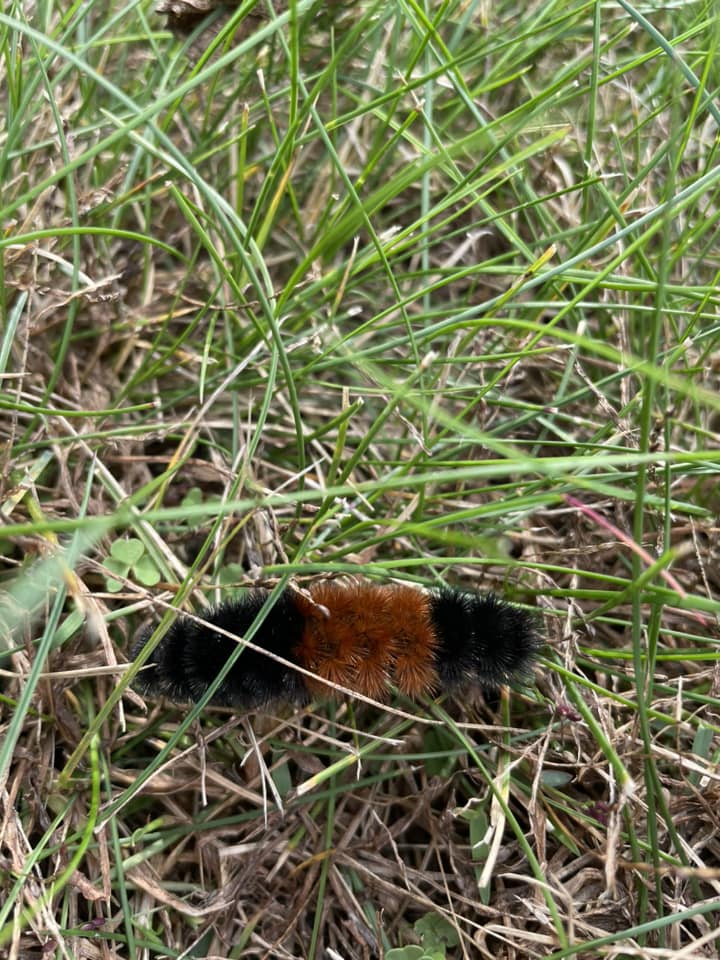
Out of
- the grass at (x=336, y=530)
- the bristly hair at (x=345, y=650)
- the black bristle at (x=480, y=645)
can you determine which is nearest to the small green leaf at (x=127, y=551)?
the grass at (x=336, y=530)

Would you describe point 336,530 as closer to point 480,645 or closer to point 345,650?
point 345,650

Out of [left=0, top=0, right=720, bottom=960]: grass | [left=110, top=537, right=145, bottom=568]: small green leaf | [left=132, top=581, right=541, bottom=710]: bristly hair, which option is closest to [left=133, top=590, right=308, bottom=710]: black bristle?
[left=132, top=581, right=541, bottom=710]: bristly hair

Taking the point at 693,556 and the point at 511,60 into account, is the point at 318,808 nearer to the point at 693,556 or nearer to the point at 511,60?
the point at 693,556

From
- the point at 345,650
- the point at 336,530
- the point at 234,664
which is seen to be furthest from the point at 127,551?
the point at 345,650

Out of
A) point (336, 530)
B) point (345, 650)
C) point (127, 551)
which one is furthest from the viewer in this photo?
point (336, 530)

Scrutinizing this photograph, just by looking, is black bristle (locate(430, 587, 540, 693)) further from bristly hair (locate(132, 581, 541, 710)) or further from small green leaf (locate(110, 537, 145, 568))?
small green leaf (locate(110, 537, 145, 568))

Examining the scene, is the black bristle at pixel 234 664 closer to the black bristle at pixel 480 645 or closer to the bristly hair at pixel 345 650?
the bristly hair at pixel 345 650
